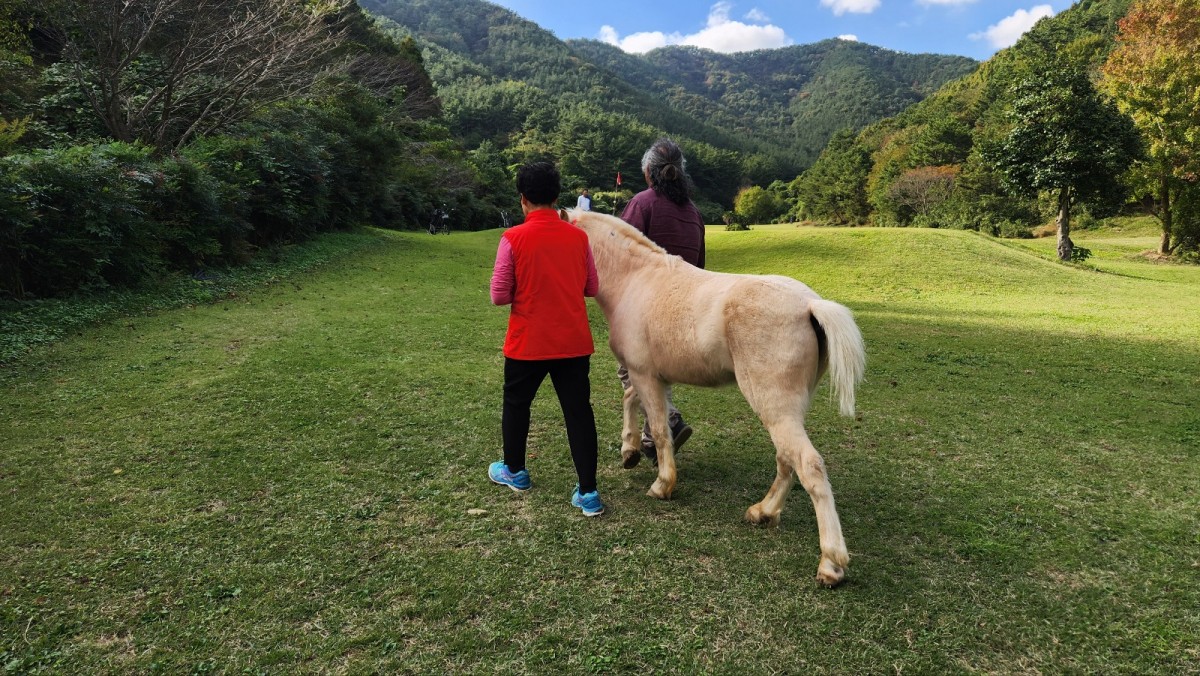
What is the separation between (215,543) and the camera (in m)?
2.95

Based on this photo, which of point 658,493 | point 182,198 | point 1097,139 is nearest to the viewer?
point 658,493

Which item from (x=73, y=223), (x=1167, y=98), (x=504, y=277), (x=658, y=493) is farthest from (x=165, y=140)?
(x=1167, y=98)

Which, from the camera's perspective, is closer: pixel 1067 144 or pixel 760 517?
pixel 760 517

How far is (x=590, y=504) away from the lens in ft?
11.3

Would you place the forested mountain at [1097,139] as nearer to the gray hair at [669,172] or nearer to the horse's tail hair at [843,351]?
the gray hair at [669,172]

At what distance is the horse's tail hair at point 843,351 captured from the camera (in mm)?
2926

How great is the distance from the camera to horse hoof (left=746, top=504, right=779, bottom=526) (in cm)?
337

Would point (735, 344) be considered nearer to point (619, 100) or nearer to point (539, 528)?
point (539, 528)

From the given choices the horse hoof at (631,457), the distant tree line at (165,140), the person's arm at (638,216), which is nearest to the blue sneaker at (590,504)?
the horse hoof at (631,457)

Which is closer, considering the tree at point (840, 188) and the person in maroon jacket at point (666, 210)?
the person in maroon jacket at point (666, 210)

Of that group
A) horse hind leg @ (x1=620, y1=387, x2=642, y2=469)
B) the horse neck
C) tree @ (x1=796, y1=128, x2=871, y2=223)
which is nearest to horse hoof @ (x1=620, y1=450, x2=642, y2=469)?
horse hind leg @ (x1=620, y1=387, x2=642, y2=469)

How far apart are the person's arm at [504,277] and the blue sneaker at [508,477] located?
1204mm

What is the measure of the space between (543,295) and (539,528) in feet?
4.50

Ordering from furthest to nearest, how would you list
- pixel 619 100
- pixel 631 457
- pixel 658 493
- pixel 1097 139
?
1. pixel 619 100
2. pixel 1097 139
3. pixel 631 457
4. pixel 658 493
